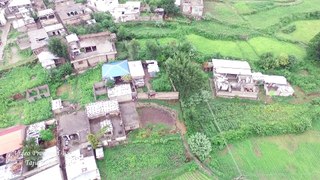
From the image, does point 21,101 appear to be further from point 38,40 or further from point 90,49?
point 90,49

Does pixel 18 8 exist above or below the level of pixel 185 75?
above

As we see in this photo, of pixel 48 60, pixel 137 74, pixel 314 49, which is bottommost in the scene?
pixel 314 49

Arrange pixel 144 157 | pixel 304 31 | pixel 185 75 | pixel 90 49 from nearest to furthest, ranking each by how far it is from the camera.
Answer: pixel 144 157 → pixel 185 75 → pixel 90 49 → pixel 304 31

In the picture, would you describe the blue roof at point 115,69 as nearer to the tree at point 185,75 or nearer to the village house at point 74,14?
the tree at point 185,75

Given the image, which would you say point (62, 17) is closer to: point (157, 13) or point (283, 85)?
point (157, 13)

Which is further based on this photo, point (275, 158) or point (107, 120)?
point (107, 120)

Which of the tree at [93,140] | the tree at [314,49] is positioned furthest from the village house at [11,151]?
the tree at [314,49]

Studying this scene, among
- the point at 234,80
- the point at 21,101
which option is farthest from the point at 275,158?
the point at 21,101

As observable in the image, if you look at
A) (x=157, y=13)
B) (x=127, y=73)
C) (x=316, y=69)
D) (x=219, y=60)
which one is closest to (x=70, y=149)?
(x=127, y=73)
